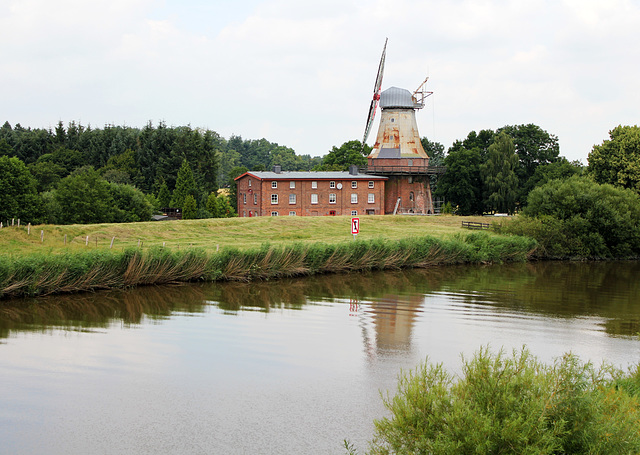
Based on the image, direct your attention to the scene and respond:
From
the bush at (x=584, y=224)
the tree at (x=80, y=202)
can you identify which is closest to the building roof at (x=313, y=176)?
the tree at (x=80, y=202)

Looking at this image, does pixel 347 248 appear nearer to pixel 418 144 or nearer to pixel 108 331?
pixel 108 331

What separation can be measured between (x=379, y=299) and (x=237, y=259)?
356 inches

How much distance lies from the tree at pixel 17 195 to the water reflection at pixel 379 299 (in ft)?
118

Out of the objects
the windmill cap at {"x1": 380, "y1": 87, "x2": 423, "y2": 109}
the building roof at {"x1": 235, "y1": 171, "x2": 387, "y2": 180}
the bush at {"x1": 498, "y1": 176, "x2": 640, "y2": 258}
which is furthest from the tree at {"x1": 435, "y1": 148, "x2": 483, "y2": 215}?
the bush at {"x1": 498, "y1": 176, "x2": 640, "y2": 258}

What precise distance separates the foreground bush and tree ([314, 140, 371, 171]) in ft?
276

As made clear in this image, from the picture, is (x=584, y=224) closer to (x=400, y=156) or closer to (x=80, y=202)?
(x=400, y=156)

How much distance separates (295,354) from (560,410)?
12229 mm

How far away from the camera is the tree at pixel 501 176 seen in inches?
3056

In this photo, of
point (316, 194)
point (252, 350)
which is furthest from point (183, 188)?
point (252, 350)

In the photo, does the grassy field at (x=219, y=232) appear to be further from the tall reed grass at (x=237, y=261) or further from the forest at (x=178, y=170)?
the forest at (x=178, y=170)

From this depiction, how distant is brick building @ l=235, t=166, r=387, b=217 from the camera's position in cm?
7250

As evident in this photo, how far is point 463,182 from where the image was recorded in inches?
Answer: 3118

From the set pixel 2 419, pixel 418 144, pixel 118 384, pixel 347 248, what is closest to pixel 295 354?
pixel 118 384

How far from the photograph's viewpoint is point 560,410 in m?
8.84
